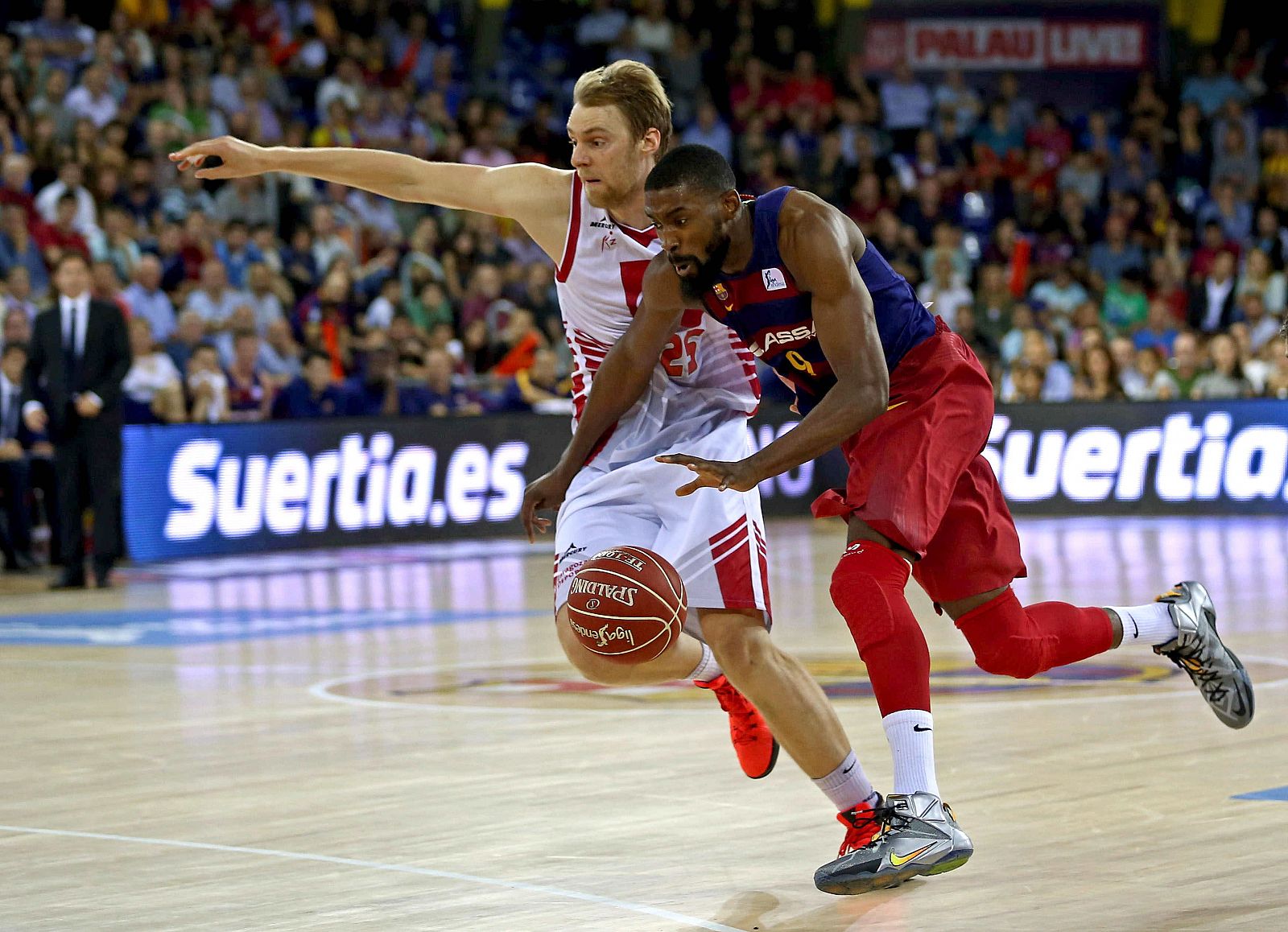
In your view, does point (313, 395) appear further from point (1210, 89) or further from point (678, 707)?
point (1210, 89)

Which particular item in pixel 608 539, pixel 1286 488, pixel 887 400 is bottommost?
pixel 1286 488

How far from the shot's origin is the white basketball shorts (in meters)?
4.93

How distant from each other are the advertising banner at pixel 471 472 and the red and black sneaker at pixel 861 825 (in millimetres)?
8166

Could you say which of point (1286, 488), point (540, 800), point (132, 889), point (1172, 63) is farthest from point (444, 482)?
point (1172, 63)

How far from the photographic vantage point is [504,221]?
19047 millimetres

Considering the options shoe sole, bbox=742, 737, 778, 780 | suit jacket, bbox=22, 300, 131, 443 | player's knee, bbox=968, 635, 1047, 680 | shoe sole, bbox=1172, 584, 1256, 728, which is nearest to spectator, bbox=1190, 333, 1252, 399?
suit jacket, bbox=22, 300, 131, 443

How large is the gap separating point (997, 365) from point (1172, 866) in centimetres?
1358

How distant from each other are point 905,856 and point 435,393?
11.1 m

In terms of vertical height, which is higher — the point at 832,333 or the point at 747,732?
the point at 832,333

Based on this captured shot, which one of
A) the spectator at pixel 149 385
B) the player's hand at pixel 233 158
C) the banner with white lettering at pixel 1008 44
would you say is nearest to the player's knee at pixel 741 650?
the player's hand at pixel 233 158

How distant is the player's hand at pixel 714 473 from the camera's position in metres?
4.32

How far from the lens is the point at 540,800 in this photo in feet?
18.1

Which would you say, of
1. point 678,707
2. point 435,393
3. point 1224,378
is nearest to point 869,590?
point 678,707

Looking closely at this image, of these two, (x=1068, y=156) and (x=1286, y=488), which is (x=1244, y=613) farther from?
(x=1068, y=156)
